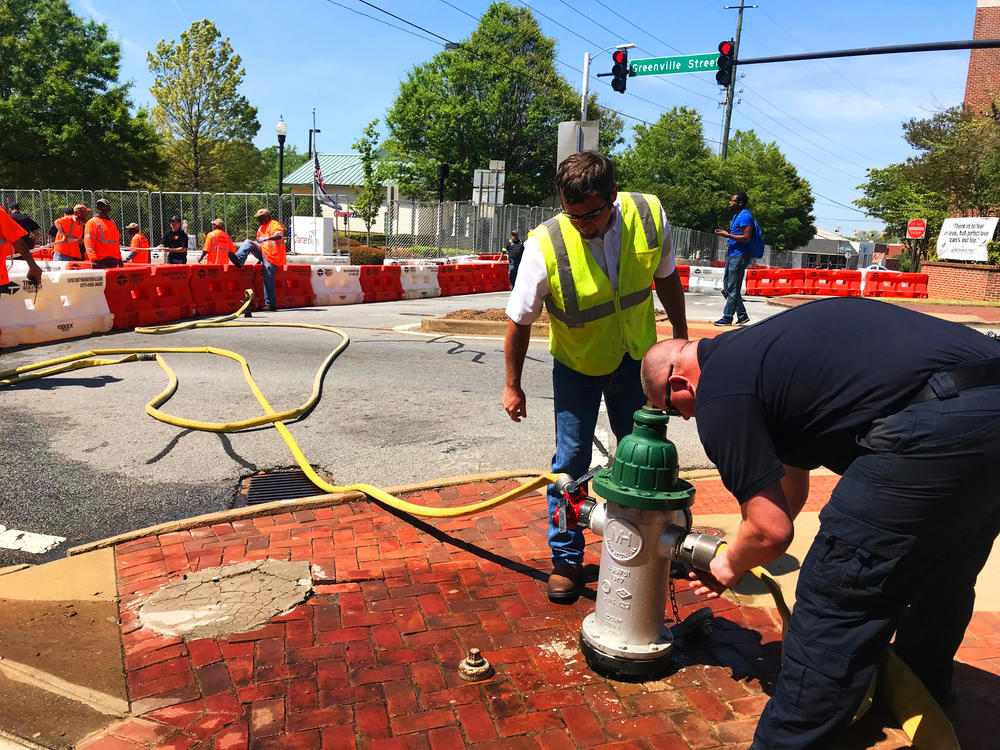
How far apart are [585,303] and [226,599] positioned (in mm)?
2014

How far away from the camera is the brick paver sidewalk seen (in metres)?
2.48

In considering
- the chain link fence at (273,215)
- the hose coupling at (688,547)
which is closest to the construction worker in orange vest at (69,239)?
the chain link fence at (273,215)

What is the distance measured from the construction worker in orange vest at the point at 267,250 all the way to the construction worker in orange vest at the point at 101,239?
2.15m

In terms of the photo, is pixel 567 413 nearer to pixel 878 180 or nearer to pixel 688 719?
pixel 688 719

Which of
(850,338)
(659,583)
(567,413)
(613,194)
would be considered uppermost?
(613,194)

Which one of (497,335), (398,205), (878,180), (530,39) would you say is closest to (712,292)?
(398,205)

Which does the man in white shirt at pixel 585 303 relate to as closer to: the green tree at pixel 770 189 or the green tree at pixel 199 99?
the green tree at pixel 199 99

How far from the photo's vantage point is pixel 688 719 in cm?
257

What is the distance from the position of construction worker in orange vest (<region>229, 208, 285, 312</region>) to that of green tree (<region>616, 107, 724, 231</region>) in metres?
47.6

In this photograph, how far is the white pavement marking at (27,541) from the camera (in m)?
3.81

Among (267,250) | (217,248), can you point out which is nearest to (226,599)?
(267,250)

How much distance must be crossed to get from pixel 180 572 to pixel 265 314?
32.8 ft

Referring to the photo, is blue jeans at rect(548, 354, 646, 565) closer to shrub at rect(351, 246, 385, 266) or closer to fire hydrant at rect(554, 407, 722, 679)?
fire hydrant at rect(554, 407, 722, 679)

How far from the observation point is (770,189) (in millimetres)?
65312
